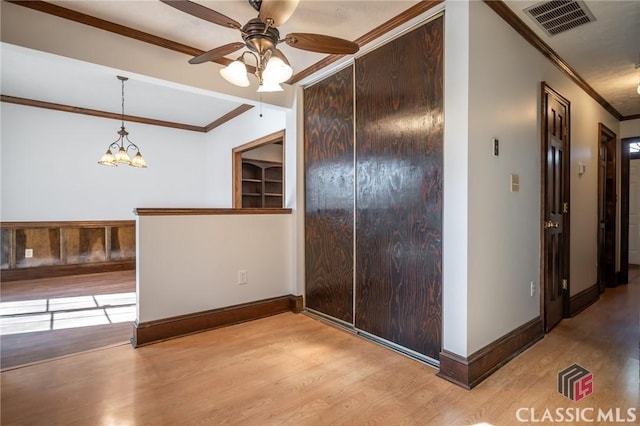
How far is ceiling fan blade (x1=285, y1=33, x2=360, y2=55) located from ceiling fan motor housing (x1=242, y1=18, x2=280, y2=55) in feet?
0.40

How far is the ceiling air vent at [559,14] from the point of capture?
2141 millimetres

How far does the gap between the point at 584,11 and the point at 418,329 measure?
2.45 meters

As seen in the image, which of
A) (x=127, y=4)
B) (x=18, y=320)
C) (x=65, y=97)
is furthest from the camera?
(x=65, y=97)

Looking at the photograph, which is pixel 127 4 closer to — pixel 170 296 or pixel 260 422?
pixel 170 296

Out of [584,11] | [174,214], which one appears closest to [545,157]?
[584,11]

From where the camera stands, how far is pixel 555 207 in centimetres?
296

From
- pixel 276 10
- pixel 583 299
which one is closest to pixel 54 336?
pixel 276 10

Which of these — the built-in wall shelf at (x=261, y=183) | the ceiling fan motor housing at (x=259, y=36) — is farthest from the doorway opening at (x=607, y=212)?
the built-in wall shelf at (x=261, y=183)

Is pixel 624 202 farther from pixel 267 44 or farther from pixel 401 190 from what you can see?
pixel 267 44

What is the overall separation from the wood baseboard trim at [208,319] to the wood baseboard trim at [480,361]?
172 cm

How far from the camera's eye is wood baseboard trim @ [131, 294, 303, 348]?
262 centimetres

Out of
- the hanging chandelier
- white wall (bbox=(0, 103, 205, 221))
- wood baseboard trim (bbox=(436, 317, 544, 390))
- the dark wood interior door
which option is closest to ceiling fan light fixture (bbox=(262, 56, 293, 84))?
wood baseboard trim (bbox=(436, 317, 544, 390))

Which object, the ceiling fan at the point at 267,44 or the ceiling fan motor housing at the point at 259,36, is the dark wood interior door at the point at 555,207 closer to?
the ceiling fan at the point at 267,44

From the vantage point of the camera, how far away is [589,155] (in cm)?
364
